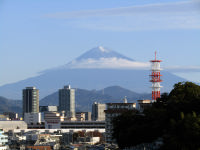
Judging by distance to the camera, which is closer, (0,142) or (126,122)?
(126,122)

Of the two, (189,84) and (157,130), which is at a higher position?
(189,84)

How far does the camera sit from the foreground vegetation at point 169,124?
76250 mm

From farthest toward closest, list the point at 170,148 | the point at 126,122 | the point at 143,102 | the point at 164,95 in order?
the point at 143,102 → the point at 164,95 → the point at 126,122 → the point at 170,148

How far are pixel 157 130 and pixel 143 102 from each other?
69.4m

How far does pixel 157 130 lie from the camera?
283 feet

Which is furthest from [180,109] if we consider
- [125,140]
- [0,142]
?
[0,142]

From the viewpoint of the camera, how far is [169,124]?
8238cm

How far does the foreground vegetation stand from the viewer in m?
76.2

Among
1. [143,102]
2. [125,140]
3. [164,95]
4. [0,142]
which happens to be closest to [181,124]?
[125,140]

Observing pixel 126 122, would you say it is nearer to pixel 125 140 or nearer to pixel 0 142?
pixel 125 140

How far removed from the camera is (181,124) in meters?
77.6

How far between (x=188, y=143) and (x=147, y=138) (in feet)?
41.8

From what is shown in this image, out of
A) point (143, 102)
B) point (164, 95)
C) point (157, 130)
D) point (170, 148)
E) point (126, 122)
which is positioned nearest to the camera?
point (170, 148)

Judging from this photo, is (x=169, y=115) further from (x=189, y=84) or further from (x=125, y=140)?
(x=189, y=84)
